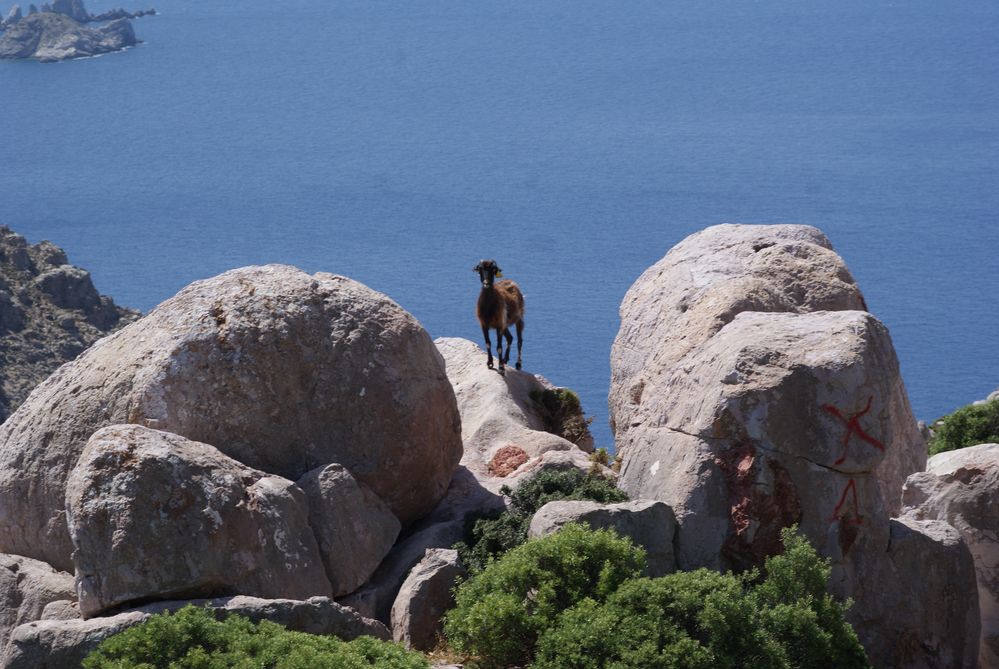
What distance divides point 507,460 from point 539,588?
792cm

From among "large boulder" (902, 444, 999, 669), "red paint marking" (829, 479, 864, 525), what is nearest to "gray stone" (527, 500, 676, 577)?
"red paint marking" (829, 479, 864, 525)

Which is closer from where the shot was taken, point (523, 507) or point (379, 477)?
point (379, 477)

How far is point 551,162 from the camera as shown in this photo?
5615 inches

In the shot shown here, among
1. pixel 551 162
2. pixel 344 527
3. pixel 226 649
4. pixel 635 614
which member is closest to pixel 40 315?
pixel 344 527

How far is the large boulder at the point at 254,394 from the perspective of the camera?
19.3 metres

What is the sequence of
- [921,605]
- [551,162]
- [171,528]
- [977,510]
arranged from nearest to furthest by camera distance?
[171,528], [921,605], [977,510], [551,162]

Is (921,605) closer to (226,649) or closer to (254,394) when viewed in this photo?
(226,649)

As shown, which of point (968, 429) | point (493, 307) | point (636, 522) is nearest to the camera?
point (636, 522)

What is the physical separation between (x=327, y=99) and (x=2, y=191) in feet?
145

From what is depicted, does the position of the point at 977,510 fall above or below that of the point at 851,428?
below

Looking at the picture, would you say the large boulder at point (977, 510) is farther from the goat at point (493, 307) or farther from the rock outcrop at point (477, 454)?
the goat at point (493, 307)

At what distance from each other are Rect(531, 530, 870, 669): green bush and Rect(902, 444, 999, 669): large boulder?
3.94 m

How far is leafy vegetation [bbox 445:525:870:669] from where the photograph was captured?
14.4m

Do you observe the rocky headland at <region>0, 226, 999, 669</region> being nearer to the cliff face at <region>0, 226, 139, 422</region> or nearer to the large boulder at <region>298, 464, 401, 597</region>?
the large boulder at <region>298, 464, 401, 597</region>
